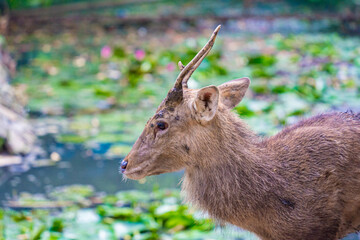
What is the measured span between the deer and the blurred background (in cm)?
37

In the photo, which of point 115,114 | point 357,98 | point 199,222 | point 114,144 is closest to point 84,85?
point 115,114

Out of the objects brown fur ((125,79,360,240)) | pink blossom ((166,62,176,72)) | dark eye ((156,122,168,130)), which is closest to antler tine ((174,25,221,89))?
brown fur ((125,79,360,240))

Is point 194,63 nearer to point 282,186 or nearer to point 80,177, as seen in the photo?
point 282,186

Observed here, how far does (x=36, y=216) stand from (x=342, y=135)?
2.67 meters

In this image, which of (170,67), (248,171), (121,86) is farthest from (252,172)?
(170,67)

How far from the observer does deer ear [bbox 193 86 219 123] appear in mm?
3186

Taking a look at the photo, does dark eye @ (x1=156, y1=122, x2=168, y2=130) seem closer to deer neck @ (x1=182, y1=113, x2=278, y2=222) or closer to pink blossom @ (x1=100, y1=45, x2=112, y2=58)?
deer neck @ (x1=182, y1=113, x2=278, y2=222)

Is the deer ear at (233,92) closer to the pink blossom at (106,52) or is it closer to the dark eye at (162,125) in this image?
the dark eye at (162,125)

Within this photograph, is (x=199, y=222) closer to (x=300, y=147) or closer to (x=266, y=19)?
(x=300, y=147)

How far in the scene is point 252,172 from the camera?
3461mm

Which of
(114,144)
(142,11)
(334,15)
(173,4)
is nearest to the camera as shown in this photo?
(114,144)

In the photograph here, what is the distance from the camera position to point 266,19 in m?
12.3

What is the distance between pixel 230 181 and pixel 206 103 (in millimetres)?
512

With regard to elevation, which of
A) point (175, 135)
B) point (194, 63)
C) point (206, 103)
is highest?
point (194, 63)
